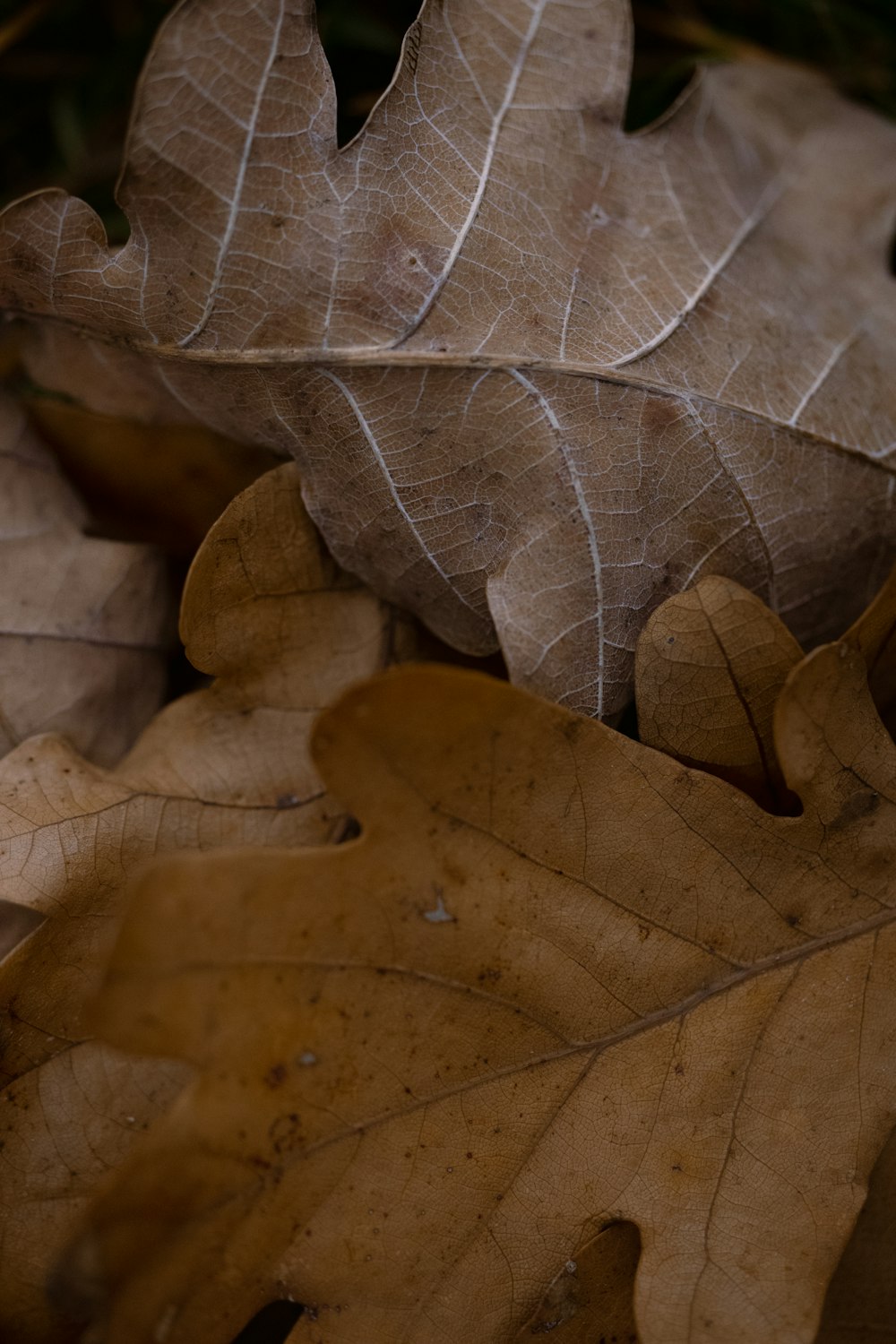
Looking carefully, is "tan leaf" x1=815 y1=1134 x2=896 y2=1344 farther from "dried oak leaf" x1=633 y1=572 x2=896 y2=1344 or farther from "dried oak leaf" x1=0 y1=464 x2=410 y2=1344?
"dried oak leaf" x1=0 y1=464 x2=410 y2=1344

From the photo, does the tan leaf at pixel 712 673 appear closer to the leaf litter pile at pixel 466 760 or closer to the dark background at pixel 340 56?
the leaf litter pile at pixel 466 760

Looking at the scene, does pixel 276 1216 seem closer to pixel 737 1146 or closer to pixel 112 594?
pixel 737 1146

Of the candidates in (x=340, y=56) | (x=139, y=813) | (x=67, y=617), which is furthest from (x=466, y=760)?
(x=340, y=56)

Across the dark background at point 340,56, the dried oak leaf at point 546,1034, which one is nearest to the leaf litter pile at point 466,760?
the dried oak leaf at point 546,1034

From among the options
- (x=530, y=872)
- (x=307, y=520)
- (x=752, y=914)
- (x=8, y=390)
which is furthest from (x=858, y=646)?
(x=8, y=390)

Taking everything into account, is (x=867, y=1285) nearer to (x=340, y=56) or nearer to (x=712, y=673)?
(x=712, y=673)

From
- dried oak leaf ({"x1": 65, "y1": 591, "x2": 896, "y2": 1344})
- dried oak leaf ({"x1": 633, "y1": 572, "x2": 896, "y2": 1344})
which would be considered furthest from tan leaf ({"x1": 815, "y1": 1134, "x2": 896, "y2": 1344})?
dried oak leaf ({"x1": 65, "y1": 591, "x2": 896, "y2": 1344})

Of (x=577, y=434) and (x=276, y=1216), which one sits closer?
(x=276, y=1216)
